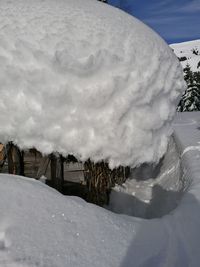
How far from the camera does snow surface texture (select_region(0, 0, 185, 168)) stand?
3555mm

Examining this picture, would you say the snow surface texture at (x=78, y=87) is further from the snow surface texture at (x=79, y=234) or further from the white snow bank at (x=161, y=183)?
the snow surface texture at (x=79, y=234)

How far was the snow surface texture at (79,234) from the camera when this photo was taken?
74.6 inches

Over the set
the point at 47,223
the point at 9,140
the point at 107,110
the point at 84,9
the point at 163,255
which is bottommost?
the point at 163,255

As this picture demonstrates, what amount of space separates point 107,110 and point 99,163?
2.25 ft

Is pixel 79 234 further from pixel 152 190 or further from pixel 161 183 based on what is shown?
pixel 161 183

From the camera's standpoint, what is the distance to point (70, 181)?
4.55 meters

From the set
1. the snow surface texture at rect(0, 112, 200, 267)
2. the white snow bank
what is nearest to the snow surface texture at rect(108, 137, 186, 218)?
the white snow bank

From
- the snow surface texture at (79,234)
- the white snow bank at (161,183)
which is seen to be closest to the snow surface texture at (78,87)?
the white snow bank at (161,183)

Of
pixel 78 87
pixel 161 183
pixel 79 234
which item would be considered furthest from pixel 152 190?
pixel 79 234

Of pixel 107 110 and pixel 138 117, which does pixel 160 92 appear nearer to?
pixel 138 117

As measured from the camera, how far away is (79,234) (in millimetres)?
2094

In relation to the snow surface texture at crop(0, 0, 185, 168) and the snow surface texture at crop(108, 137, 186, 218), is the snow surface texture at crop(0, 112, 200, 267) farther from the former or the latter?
the snow surface texture at crop(108, 137, 186, 218)

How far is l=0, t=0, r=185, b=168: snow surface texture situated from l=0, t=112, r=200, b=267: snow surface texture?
1.15m

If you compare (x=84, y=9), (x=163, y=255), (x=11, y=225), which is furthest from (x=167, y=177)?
(x=11, y=225)
